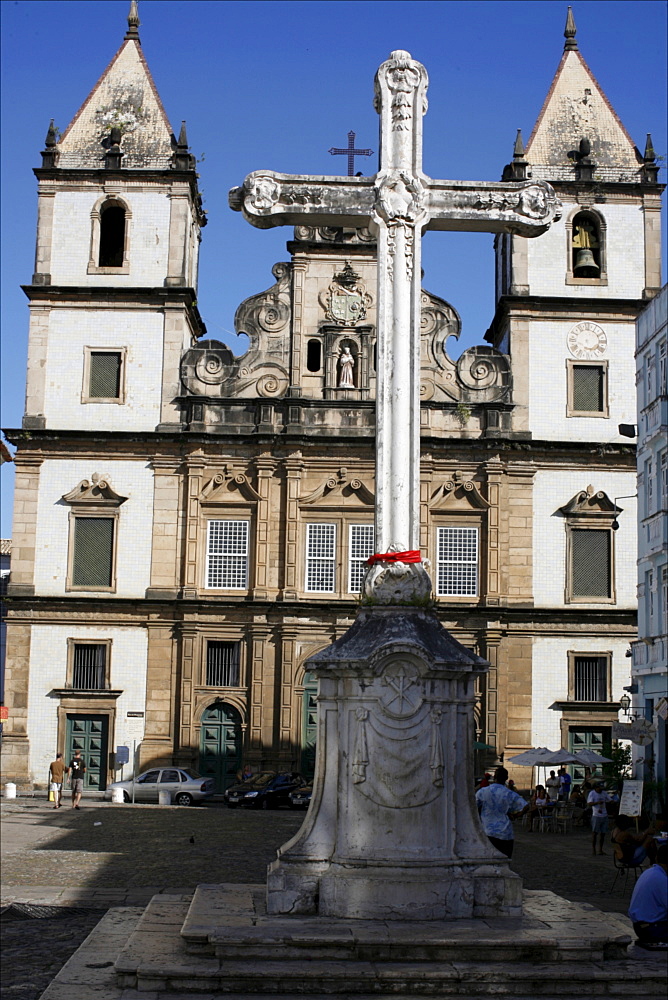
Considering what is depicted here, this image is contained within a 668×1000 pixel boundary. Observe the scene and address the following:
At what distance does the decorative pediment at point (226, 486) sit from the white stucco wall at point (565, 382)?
8.30m

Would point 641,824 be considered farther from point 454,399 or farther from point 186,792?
point 454,399

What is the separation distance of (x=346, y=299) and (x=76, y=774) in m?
15.2

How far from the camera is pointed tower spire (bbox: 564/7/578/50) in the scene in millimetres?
39781

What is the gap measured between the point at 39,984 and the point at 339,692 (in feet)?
10.4

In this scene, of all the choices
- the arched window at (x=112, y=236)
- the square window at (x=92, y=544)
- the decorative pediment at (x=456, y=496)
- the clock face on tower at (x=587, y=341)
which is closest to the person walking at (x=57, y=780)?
the square window at (x=92, y=544)

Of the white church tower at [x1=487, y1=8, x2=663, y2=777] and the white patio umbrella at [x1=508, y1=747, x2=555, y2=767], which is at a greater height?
the white church tower at [x1=487, y1=8, x2=663, y2=777]

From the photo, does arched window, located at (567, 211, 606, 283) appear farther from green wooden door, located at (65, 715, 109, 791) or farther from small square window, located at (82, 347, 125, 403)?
green wooden door, located at (65, 715, 109, 791)

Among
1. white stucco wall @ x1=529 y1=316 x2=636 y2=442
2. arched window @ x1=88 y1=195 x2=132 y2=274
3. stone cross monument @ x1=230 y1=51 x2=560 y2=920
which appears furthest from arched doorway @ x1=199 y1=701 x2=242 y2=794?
stone cross monument @ x1=230 y1=51 x2=560 y2=920

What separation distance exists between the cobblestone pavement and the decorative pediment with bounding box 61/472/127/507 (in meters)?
8.99

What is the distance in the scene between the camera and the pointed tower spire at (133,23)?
40.4 metres

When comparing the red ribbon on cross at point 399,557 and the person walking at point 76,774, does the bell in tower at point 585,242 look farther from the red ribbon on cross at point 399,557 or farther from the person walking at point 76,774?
the red ribbon on cross at point 399,557

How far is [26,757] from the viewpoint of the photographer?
115 ft

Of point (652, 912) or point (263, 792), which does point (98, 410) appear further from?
point (652, 912)

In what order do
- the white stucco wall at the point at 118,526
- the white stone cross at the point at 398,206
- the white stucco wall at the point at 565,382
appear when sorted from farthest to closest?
the white stucco wall at the point at 565,382, the white stucco wall at the point at 118,526, the white stone cross at the point at 398,206
